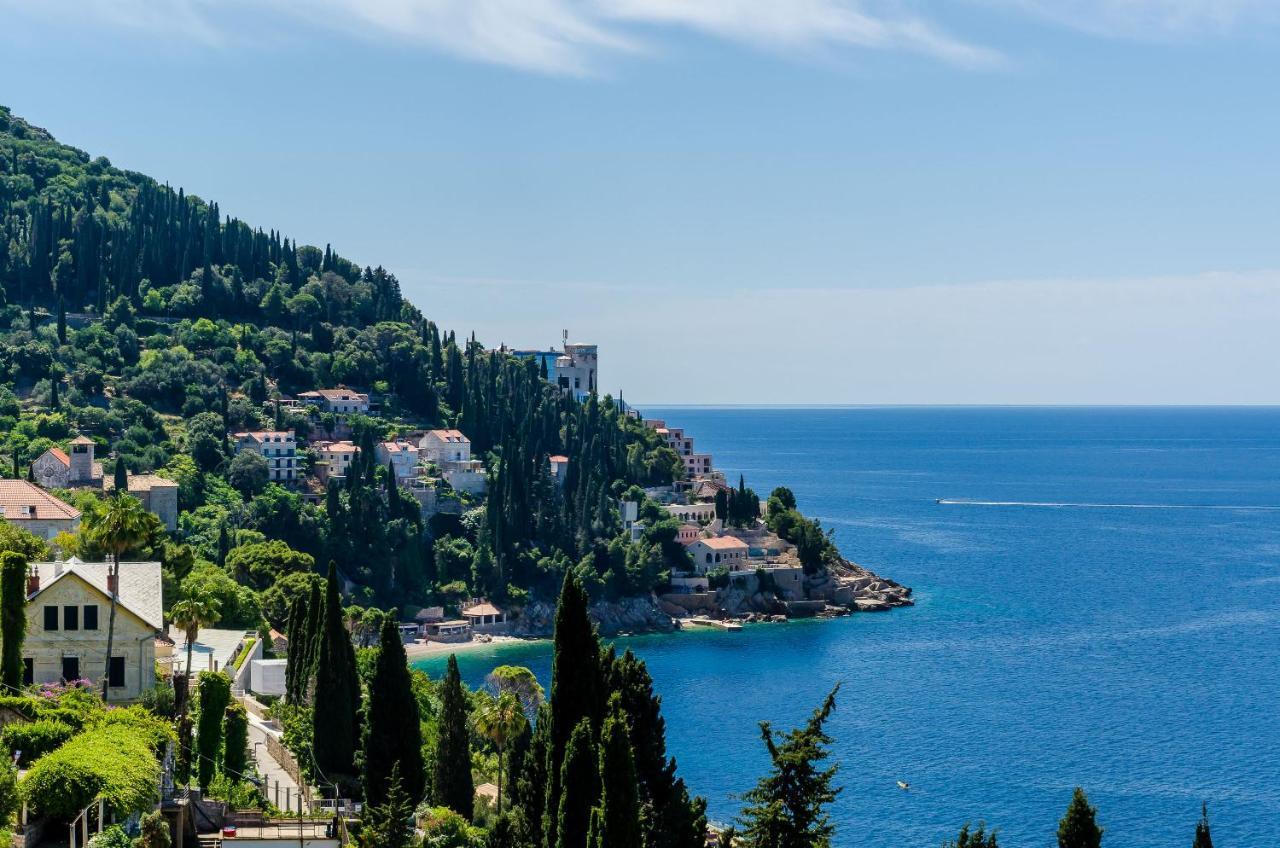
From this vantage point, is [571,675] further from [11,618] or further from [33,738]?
[11,618]

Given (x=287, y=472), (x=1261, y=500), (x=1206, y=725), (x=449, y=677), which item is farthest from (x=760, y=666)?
(x=1261, y=500)

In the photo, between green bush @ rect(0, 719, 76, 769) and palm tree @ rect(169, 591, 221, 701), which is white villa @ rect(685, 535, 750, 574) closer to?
palm tree @ rect(169, 591, 221, 701)

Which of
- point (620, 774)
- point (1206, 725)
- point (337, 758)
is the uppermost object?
point (620, 774)

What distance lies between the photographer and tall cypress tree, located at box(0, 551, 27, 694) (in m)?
31.7

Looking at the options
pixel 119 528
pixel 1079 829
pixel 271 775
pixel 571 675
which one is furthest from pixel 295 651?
pixel 1079 829

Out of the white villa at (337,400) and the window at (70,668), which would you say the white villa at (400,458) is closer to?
the white villa at (337,400)

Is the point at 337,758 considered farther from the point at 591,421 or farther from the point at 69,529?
the point at 591,421

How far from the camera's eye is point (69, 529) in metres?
65.1

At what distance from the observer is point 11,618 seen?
3191 cm

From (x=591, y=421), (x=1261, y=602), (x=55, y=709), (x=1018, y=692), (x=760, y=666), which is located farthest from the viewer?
(x=591, y=421)

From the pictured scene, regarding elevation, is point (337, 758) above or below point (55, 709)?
below

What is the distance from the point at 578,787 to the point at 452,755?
15.4 metres

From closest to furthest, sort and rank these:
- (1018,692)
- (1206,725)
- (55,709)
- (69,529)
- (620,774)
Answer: (620,774)
(55,709)
(69,529)
(1206,725)
(1018,692)

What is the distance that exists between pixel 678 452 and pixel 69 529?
88.0 m
